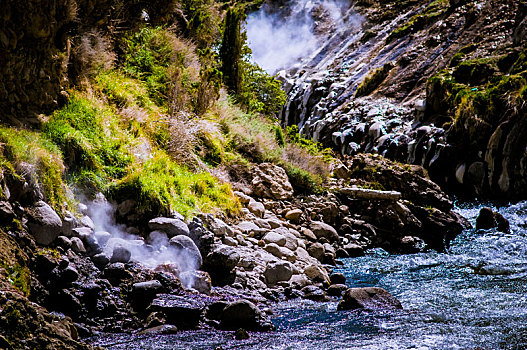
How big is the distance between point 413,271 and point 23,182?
572 cm

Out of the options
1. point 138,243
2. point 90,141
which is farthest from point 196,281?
point 90,141

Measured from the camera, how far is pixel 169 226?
16.2ft

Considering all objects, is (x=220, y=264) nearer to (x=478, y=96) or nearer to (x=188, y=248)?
(x=188, y=248)

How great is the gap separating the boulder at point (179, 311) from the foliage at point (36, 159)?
1.45 metres

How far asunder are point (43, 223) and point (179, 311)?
1535mm

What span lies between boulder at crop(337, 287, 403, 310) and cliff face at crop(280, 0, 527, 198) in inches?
338

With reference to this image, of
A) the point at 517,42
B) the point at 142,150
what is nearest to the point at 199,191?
the point at 142,150

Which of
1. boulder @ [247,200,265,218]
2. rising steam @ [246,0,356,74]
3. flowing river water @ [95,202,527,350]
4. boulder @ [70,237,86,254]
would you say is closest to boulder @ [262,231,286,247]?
boulder @ [247,200,265,218]

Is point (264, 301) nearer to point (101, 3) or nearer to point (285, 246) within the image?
point (285, 246)

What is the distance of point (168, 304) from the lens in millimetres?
3742

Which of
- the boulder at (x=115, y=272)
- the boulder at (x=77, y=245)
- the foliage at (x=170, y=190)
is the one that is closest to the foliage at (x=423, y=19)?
the foliage at (x=170, y=190)

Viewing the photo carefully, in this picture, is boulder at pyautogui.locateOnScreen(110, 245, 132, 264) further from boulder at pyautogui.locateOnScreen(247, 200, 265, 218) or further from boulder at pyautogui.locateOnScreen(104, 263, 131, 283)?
boulder at pyautogui.locateOnScreen(247, 200, 265, 218)

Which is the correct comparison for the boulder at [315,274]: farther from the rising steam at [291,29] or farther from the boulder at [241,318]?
the rising steam at [291,29]

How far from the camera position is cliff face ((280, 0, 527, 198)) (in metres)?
12.1
